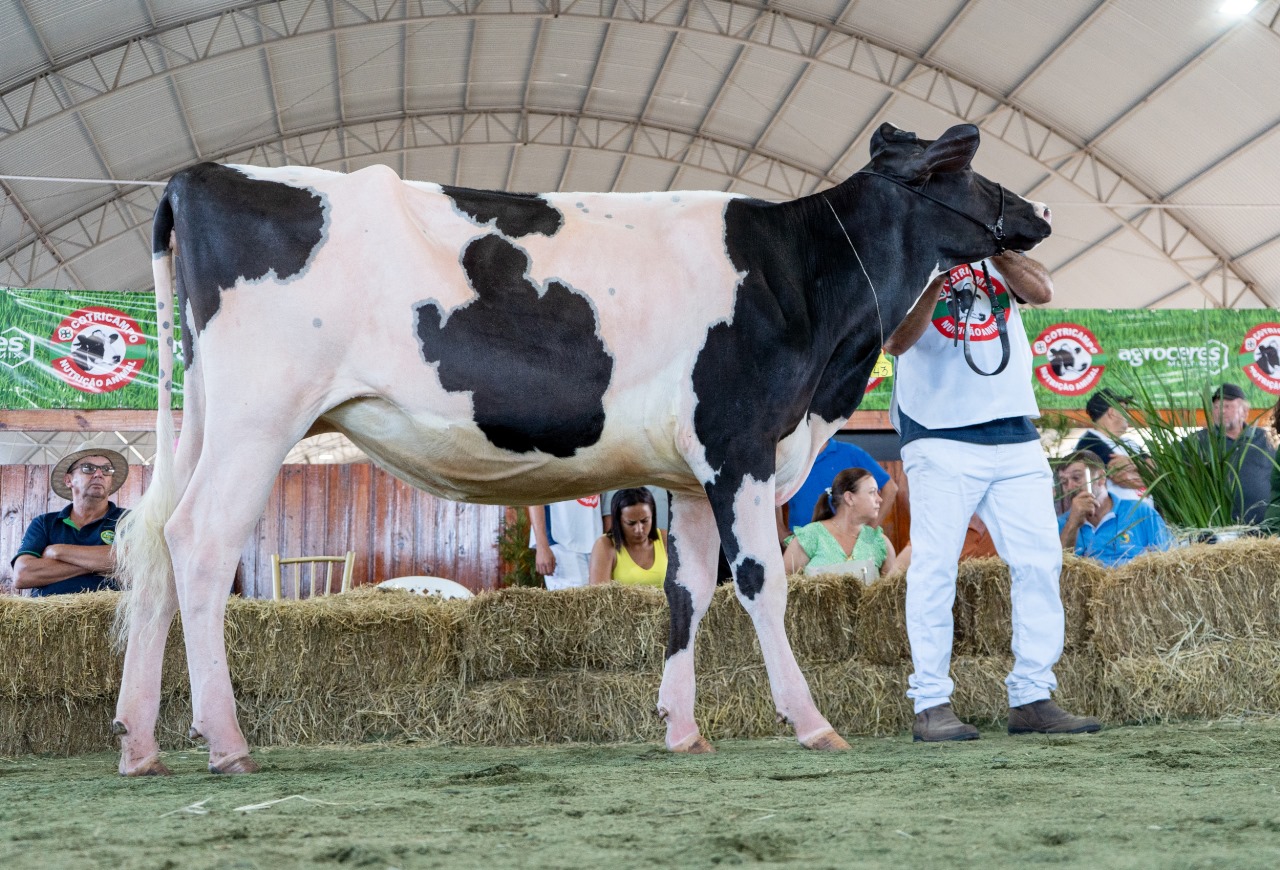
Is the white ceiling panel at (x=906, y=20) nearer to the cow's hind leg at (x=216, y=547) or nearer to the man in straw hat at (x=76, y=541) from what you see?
the man in straw hat at (x=76, y=541)

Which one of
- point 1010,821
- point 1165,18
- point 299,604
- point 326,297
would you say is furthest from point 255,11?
point 1010,821

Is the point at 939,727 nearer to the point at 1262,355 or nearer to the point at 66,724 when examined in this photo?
the point at 66,724

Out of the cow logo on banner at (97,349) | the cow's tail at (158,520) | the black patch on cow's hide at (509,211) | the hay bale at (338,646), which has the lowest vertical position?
the hay bale at (338,646)

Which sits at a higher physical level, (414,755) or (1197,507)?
(1197,507)

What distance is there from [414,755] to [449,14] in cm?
1469

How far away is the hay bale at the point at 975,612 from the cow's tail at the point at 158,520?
273 centimetres

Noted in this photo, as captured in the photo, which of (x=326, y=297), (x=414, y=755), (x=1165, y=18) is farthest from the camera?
(x=1165, y=18)

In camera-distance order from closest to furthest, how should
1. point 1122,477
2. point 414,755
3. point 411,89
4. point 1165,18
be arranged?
point 414,755
point 1122,477
point 1165,18
point 411,89

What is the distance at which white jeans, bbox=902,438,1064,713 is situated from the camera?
4.02 m

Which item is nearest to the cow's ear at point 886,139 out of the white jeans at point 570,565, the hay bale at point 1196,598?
the hay bale at point 1196,598

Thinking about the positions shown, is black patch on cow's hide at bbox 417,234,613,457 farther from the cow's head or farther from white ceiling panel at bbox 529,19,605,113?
white ceiling panel at bbox 529,19,605,113

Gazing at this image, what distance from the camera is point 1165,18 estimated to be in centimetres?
1492

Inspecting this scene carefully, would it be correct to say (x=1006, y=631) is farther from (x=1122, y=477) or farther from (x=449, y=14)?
(x=449, y=14)

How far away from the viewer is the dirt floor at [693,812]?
5.54 ft
